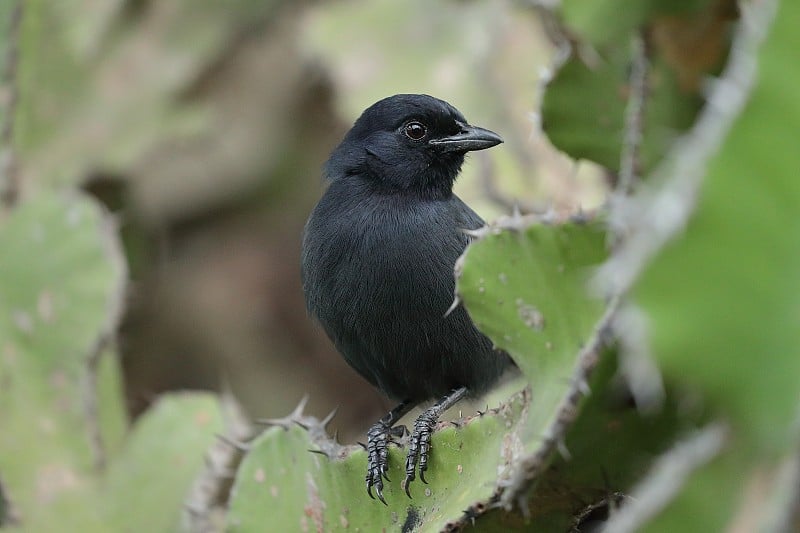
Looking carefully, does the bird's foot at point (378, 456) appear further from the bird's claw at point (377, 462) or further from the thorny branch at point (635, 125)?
the thorny branch at point (635, 125)

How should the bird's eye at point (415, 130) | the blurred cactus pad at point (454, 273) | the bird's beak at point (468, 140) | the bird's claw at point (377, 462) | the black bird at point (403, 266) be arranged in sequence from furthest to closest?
the bird's eye at point (415, 130), the bird's beak at point (468, 140), the black bird at point (403, 266), the bird's claw at point (377, 462), the blurred cactus pad at point (454, 273)

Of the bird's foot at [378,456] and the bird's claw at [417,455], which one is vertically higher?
the bird's claw at [417,455]

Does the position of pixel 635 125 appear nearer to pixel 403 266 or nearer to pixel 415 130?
pixel 403 266

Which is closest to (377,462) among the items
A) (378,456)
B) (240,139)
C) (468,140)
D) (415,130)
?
(378,456)

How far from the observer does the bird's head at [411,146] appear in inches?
134

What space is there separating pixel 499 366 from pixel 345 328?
0.51 metres

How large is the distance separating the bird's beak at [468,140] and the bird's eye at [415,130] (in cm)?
6

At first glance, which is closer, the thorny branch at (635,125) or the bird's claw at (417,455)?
the thorny branch at (635,125)

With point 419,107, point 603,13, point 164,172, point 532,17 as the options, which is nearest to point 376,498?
point 603,13

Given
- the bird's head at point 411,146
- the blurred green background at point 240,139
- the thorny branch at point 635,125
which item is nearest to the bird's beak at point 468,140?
the bird's head at point 411,146

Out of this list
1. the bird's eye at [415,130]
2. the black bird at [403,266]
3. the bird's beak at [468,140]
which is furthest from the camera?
the bird's eye at [415,130]

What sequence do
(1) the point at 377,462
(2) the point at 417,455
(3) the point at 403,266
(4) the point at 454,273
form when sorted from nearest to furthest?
(4) the point at 454,273 < (2) the point at 417,455 < (1) the point at 377,462 < (3) the point at 403,266

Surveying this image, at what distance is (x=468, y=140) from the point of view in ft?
11.2

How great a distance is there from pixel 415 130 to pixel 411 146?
8 cm
